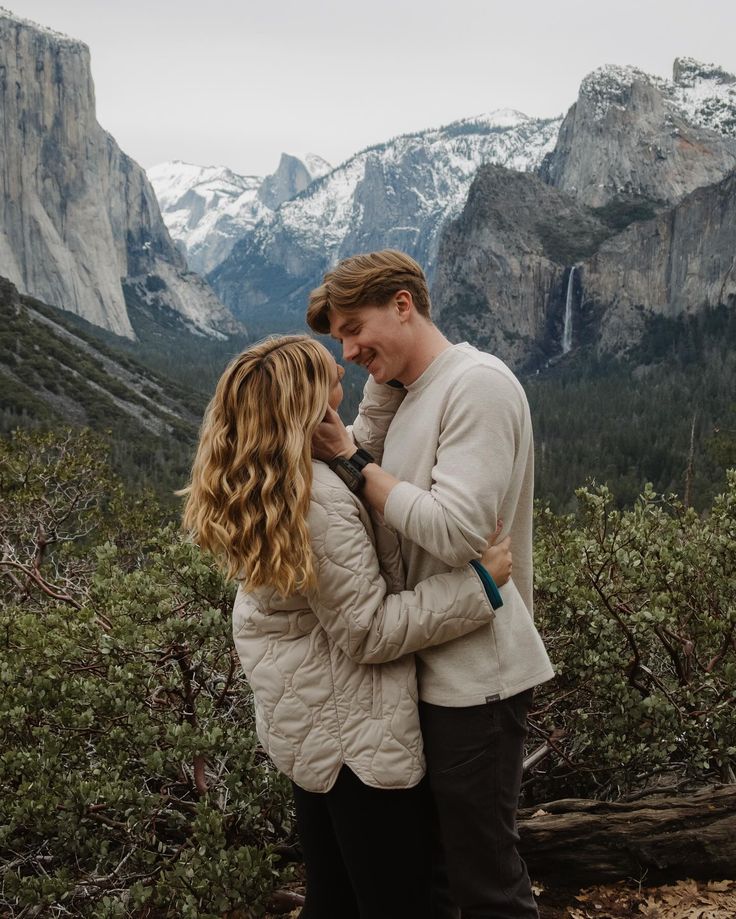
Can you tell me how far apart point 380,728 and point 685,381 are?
11956 cm

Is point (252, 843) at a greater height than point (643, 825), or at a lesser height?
lesser

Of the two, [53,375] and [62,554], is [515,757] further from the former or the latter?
[53,375]

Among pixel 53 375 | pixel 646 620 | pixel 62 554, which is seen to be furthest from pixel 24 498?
pixel 53 375

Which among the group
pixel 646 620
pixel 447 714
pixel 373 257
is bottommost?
pixel 646 620

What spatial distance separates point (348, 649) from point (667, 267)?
464 ft

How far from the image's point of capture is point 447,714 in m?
2.43

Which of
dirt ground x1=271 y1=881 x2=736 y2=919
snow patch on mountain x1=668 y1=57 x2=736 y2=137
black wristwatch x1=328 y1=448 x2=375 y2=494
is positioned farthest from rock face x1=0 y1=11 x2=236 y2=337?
snow patch on mountain x1=668 y1=57 x2=736 y2=137

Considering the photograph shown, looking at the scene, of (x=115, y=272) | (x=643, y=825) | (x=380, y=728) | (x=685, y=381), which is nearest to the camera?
(x=380, y=728)

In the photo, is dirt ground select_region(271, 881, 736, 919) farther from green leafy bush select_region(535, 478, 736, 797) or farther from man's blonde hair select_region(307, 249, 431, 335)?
man's blonde hair select_region(307, 249, 431, 335)

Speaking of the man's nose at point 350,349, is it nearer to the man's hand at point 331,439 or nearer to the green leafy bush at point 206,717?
the man's hand at point 331,439

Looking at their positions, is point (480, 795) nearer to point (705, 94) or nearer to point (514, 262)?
point (514, 262)

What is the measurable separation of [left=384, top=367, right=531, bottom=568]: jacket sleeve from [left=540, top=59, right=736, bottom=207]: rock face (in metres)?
176

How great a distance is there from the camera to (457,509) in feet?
7.39

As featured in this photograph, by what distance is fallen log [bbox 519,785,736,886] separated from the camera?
152 inches
